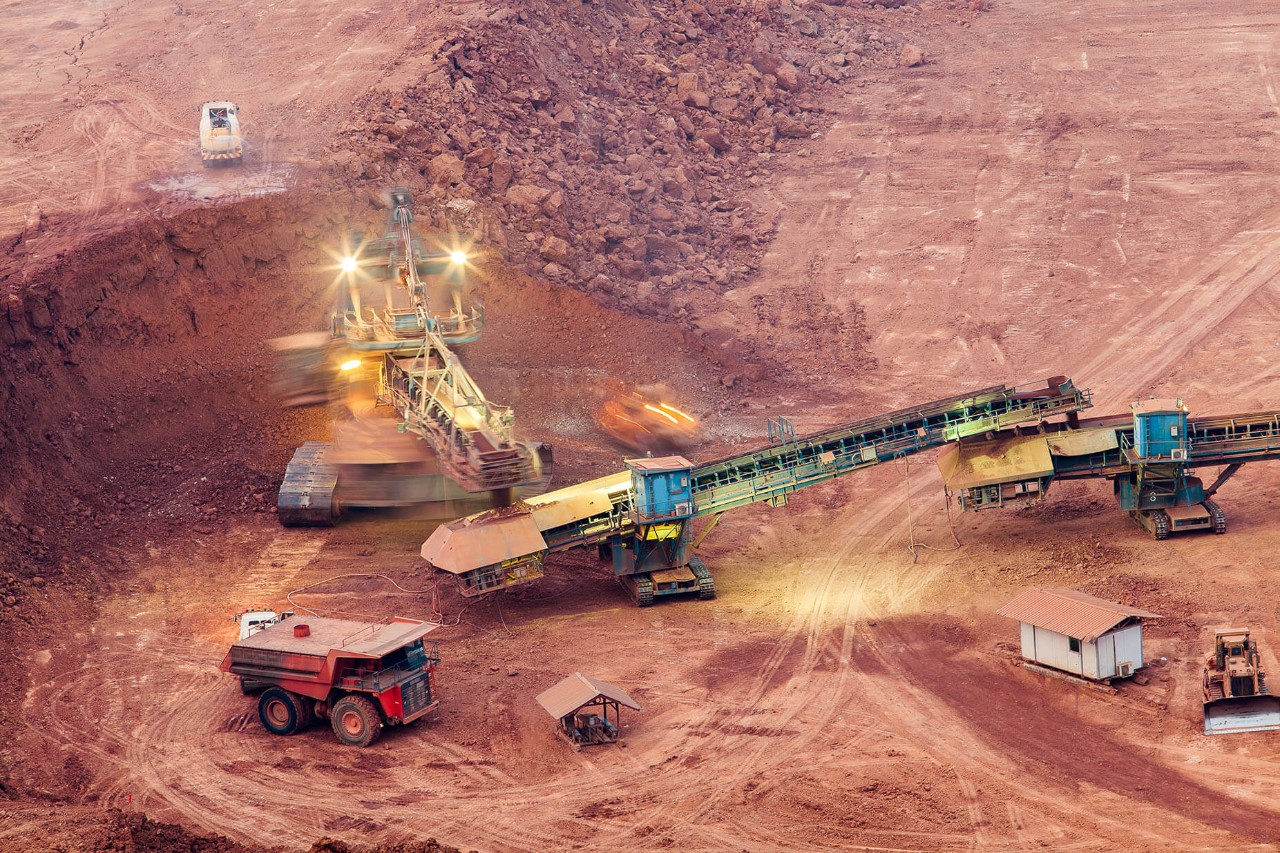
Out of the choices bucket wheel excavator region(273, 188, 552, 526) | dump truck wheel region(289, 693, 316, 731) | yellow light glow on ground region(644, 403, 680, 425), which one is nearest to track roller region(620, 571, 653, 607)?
bucket wheel excavator region(273, 188, 552, 526)

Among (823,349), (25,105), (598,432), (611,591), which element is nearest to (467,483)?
(611,591)

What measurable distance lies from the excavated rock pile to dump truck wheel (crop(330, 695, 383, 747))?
77.3ft

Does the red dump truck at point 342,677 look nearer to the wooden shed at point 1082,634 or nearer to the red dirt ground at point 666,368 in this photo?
the red dirt ground at point 666,368

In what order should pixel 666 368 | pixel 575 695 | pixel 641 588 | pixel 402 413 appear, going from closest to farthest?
pixel 575 695
pixel 641 588
pixel 402 413
pixel 666 368

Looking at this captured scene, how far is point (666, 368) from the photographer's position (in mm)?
48625

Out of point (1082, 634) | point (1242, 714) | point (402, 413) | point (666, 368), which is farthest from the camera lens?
point (666, 368)

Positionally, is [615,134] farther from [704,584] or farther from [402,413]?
[704,584]

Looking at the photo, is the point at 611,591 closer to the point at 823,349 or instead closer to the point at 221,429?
the point at 221,429

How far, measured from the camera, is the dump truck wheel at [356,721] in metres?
28.1

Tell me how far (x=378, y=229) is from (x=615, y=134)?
11.1m

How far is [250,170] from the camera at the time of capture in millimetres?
50375

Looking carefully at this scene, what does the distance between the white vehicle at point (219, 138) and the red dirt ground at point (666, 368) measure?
0.83 metres

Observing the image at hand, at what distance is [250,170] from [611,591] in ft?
71.4

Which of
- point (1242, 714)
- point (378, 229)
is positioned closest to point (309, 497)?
point (378, 229)
